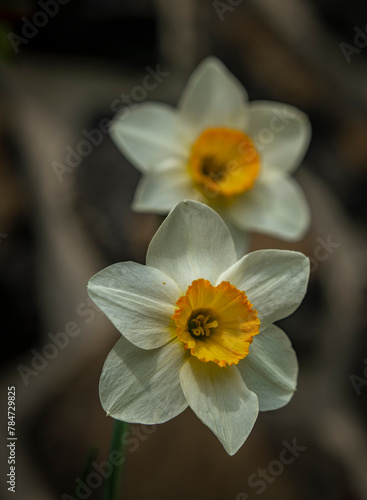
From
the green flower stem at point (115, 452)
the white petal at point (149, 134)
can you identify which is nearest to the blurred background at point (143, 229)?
the white petal at point (149, 134)

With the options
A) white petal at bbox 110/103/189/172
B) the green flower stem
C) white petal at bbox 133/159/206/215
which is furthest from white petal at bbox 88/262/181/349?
white petal at bbox 110/103/189/172

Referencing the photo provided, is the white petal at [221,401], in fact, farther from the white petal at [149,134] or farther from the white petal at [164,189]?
the white petal at [149,134]

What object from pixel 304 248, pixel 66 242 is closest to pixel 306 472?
pixel 304 248

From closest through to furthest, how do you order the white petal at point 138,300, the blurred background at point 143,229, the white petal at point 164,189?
the white petal at point 138,300 < the white petal at point 164,189 < the blurred background at point 143,229

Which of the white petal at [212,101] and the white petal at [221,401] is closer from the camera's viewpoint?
the white petal at [221,401]

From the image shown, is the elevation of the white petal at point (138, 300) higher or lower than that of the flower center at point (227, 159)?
higher

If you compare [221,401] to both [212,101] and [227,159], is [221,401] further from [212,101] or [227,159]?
[212,101]

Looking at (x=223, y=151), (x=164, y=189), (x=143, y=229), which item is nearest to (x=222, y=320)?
(x=164, y=189)

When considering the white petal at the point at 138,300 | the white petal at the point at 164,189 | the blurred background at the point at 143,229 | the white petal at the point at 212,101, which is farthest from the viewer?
the blurred background at the point at 143,229

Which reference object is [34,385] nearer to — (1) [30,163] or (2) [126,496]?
(2) [126,496]
